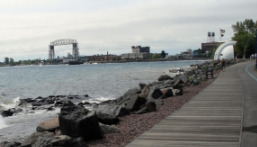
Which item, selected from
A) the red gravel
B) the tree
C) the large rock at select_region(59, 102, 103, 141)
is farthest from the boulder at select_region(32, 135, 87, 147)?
the tree

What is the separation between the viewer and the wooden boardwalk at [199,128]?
7.82m

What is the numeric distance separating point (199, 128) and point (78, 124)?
2848 millimetres

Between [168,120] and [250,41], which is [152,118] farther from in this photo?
[250,41]

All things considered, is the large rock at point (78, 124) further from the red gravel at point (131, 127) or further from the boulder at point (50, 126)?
the boulder at point (50, 126)

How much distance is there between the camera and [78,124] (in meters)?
8.78

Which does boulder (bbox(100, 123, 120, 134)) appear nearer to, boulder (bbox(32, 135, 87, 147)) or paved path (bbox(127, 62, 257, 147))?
paved path (bbox(127, 62, 257, 147))

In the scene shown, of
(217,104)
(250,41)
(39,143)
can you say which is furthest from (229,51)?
(39,143)

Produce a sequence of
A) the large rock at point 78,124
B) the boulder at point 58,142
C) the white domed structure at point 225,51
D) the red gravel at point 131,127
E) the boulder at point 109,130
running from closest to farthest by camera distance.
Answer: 1. the boulder at point 58,142
2. the red gravel at point 131,127
3. the large rock at point 78,124
4. the boulder at point 109,130
5. the white domed structure at point 225,51

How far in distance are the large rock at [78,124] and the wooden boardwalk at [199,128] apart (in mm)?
1151

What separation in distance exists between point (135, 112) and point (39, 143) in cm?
587

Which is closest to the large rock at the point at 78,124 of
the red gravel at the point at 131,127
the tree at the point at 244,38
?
the red gravel at the point at 131,127

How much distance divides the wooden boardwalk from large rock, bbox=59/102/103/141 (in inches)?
45.3

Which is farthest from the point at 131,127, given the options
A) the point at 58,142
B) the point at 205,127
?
the point at 58,142

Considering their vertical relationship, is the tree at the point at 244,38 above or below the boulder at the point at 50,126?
above
